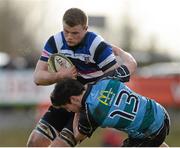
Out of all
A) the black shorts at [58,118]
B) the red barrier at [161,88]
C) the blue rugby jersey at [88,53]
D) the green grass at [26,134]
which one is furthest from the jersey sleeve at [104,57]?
the red barrier at [161,88]

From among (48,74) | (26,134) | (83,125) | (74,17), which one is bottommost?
(26,134)

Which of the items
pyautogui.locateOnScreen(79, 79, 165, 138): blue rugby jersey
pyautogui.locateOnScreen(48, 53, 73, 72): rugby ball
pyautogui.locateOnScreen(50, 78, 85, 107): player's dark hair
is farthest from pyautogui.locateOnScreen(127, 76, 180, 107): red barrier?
pyautogui.locateOnScreen(50, 78, 85, 107): player's dark hair

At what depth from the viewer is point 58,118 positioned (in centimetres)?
1084

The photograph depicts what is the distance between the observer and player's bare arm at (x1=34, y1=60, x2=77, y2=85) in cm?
1004

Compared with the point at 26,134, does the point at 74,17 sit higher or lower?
higher

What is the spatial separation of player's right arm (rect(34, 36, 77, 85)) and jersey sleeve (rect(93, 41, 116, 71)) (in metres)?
0.33

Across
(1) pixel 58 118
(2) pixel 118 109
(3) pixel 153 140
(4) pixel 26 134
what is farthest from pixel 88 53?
(4) pixel 26 134

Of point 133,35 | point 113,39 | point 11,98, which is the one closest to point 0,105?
point 11,98

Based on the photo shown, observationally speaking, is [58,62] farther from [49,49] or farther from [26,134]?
[26,134]

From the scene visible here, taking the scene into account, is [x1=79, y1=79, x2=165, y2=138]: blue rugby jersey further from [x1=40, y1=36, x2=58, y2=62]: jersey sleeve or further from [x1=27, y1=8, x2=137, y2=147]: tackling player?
[x1=40, y1=36, x2=58, y2=62]: jersey sleeve

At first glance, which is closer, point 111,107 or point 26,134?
point 111,107

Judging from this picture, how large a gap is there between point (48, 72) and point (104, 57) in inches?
27.3

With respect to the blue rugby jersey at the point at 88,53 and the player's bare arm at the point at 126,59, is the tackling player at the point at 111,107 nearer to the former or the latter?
the blue rugby jersey at the point at 88,53

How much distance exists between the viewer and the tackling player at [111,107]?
31.6 feet
